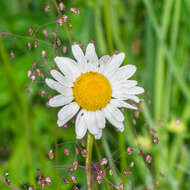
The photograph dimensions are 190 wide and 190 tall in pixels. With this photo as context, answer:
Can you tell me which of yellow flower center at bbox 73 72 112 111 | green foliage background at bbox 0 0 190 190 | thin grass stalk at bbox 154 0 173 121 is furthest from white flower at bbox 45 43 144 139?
thin grass stalk at bbox 154 0 173 121

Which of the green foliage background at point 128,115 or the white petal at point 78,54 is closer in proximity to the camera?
the white petal at point 78,54

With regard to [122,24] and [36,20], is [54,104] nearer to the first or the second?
[36,20]

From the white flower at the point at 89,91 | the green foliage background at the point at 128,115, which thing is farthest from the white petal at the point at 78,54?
the green foliage background at the point at 128,115

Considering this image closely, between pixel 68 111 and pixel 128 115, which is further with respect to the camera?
pixel 128 115

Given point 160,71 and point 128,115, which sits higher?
point 160,71

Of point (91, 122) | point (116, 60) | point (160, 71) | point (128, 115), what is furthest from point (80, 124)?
point (160, 71)

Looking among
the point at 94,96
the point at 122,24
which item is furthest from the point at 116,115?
the point at 122,24

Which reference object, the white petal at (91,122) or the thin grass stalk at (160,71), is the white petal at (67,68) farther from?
the thin grass stalk at (160,71)

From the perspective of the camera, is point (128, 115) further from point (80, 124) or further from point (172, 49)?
point (80, 124)
